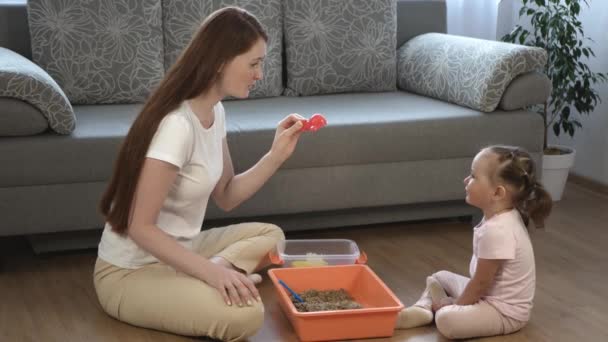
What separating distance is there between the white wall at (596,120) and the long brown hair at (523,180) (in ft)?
5.27

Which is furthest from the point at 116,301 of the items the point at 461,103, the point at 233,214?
the point at 461,103

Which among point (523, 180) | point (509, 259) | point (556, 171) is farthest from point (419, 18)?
point (509, 259)

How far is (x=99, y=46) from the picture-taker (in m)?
3.12

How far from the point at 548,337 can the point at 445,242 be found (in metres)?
0.78

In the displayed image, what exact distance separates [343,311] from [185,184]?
517 millimetres

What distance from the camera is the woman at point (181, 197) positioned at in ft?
6.77

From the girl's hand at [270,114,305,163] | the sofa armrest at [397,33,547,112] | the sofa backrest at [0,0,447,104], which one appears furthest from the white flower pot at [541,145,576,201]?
the girl's hand at [270,114,305,163]

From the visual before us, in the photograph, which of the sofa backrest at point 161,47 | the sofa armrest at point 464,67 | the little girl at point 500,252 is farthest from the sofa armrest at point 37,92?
the sofa armrest at point 464,67

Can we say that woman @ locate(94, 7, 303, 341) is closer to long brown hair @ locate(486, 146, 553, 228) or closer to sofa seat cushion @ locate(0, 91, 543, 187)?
sofa seat cushion @ locate(0, 91, 543, 187)

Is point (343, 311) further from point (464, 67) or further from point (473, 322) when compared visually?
point (464, 67)

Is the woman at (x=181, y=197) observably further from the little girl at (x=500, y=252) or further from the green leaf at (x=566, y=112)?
the green leaf at (x=566, y=112)

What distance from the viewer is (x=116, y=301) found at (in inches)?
87.6

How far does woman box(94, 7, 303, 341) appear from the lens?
206cm

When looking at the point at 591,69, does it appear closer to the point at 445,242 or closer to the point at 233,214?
the point at 445,242
